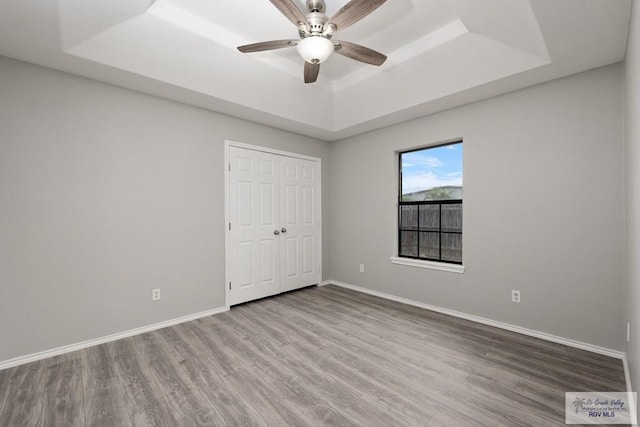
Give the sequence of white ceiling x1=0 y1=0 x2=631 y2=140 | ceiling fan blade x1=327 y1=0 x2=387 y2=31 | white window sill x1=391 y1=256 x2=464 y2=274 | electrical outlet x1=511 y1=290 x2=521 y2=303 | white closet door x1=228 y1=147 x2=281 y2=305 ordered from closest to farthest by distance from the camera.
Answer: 1. ceiling fan blade x1=327 y1=0 x2=387 y2=31
2. white ceiling x1=0 y1=0 x2=631 y2=140
3. electrical outlet x1=511 y1=290 x2=521 y2=303
4. white window sill x1=391 y1=256 x2=464 y2=274
5. white closet door x1=228 y1=147 x2=281 y2=305

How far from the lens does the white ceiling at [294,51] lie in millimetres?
2016

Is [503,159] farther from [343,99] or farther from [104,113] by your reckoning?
[104,113]

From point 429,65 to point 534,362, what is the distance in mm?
2980

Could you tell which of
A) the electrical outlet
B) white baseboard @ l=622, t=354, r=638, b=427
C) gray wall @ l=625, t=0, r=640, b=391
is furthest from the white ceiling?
white baseboard @ l=622, t=354, r=638, b=427

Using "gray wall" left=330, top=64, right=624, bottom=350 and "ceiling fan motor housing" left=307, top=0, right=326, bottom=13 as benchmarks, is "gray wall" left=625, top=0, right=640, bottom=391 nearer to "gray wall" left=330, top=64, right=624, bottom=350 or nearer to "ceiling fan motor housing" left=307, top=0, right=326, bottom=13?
"gray wall" left=330, top=64, right=624, bottom=350

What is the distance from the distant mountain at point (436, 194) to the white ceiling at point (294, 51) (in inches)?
39.3

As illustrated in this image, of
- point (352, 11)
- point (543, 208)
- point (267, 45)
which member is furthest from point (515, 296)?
point (267, 45)

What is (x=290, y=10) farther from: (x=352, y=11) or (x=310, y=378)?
(x=310, y=378)

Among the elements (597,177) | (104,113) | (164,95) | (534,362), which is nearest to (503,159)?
(597,177)

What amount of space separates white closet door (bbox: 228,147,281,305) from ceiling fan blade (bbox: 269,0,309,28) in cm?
197

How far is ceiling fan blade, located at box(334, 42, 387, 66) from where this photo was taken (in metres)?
2.37

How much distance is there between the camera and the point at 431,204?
12.2 feet

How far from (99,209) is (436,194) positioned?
12.5 feet

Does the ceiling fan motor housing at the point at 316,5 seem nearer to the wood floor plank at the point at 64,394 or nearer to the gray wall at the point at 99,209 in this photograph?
the gray wall at the point at 99,209
